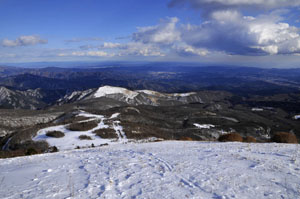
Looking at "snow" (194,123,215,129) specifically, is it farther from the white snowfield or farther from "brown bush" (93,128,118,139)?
the white snowfield

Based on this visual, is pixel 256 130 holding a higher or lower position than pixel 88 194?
lower

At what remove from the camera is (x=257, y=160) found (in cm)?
1282

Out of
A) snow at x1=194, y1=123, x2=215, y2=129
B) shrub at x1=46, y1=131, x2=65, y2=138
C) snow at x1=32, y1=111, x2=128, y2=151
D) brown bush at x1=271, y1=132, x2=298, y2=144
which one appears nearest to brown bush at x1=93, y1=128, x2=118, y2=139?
snow at x1=32, y1=111, x2=128, y2=151

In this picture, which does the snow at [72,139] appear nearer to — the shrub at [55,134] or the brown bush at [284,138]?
the shrub at [55,134]

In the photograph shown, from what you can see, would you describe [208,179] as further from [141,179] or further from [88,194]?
[88,194]

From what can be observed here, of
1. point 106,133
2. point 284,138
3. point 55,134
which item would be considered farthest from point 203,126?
point 284,138

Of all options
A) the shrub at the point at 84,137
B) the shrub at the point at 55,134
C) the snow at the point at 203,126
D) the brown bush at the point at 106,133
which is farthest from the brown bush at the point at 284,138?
the snow at the point at 203,126

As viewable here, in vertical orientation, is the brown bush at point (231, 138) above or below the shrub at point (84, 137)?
above

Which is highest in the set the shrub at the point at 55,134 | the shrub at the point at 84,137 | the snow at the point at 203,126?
the shrub at the point at 55,134

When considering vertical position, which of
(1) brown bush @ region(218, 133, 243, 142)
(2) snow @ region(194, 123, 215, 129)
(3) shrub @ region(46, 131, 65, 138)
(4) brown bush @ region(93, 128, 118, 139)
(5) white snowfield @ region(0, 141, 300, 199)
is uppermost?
(5) white snowfield @ region(0, 141, 300, 199)

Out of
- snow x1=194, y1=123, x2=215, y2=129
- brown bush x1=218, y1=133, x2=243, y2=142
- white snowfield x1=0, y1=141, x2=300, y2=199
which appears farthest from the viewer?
snow x1=194, y1=123, x2=215, y2=129

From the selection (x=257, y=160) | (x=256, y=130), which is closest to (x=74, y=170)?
(x=257, y=160)

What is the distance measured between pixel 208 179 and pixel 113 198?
4.80 meters

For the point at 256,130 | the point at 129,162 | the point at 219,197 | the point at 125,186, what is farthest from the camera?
the point at 256,130
